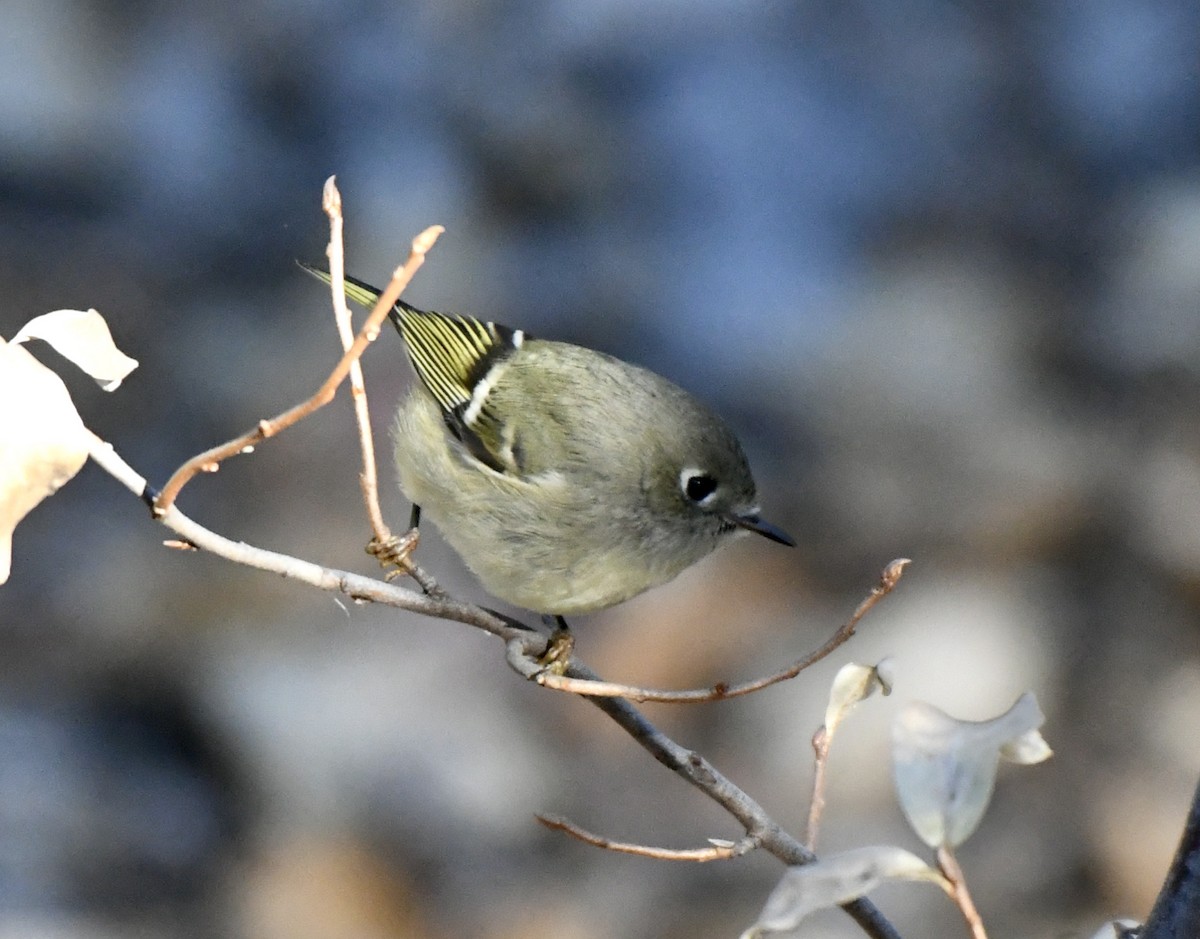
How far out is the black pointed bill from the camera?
4.09 feet

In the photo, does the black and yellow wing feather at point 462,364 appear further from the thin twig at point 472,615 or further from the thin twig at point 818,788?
the thin twig at point 818,788

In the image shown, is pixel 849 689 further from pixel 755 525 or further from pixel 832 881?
pixel 755 525

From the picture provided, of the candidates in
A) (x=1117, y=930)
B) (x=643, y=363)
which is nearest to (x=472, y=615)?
(x=1117, y=930)

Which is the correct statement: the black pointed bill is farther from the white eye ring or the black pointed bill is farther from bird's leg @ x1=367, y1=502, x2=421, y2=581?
bird's leg @ x1=367, y1=502, x2=421, y2=581

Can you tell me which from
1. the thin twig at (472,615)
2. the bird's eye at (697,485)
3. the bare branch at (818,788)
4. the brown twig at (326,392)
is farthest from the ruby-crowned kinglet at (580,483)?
the brown twig at (326,392)

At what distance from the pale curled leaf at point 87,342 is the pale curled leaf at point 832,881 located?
1.27 feet

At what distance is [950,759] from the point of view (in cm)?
67

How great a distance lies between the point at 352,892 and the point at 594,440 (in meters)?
0.81

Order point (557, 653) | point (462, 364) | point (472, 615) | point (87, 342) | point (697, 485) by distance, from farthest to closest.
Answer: point (462, 364) → point (697, 485) → point (557, 653) → point (472, 615) → point (87, 342)

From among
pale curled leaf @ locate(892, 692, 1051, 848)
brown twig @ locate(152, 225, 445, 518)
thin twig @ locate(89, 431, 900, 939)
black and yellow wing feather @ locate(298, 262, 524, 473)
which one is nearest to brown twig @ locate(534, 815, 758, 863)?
thin twig @ locate(89, 431, 900, 939)

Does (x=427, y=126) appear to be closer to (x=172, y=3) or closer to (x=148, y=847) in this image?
(x=172, y=3)

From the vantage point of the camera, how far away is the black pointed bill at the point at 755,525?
1.25 meters

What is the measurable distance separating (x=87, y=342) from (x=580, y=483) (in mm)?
596

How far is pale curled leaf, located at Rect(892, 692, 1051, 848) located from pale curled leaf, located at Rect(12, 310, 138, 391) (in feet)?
1.33
